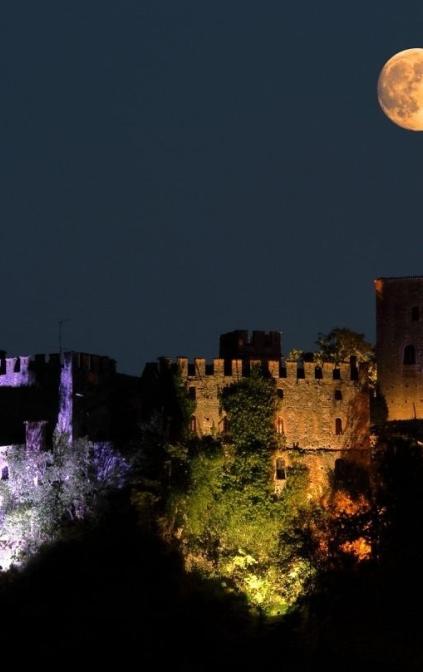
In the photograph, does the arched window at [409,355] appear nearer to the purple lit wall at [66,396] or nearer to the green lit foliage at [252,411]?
the green lit foliage at [252,411]

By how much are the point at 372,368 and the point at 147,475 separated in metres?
11.9

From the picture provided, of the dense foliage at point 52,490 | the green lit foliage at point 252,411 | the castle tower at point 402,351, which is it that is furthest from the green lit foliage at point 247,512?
the castle tower at point 402,351

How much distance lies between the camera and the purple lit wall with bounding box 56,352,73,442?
7694 cm

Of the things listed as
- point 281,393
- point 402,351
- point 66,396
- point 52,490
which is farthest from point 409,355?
point 52,490

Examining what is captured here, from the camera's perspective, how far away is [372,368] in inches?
3292

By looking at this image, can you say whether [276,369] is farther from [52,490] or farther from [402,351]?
[52,490]

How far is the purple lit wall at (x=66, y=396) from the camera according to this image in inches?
3029

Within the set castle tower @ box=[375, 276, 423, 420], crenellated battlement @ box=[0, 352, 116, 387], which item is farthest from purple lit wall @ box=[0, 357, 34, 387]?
castle tower @ box=[375, 276, 423, 420]

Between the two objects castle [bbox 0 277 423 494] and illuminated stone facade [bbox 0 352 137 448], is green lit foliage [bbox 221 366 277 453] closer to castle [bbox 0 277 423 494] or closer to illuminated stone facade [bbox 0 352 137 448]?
castle [bbox 0 277 423 494]

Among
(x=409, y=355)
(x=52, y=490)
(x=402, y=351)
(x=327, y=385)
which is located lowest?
(x=52, y=490)

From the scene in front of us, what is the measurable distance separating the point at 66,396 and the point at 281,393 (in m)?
6.88

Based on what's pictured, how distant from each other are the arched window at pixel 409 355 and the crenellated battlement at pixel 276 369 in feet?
4.50

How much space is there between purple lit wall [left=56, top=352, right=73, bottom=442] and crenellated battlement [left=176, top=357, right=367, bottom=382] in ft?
11.3

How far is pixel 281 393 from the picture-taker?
257 ft
